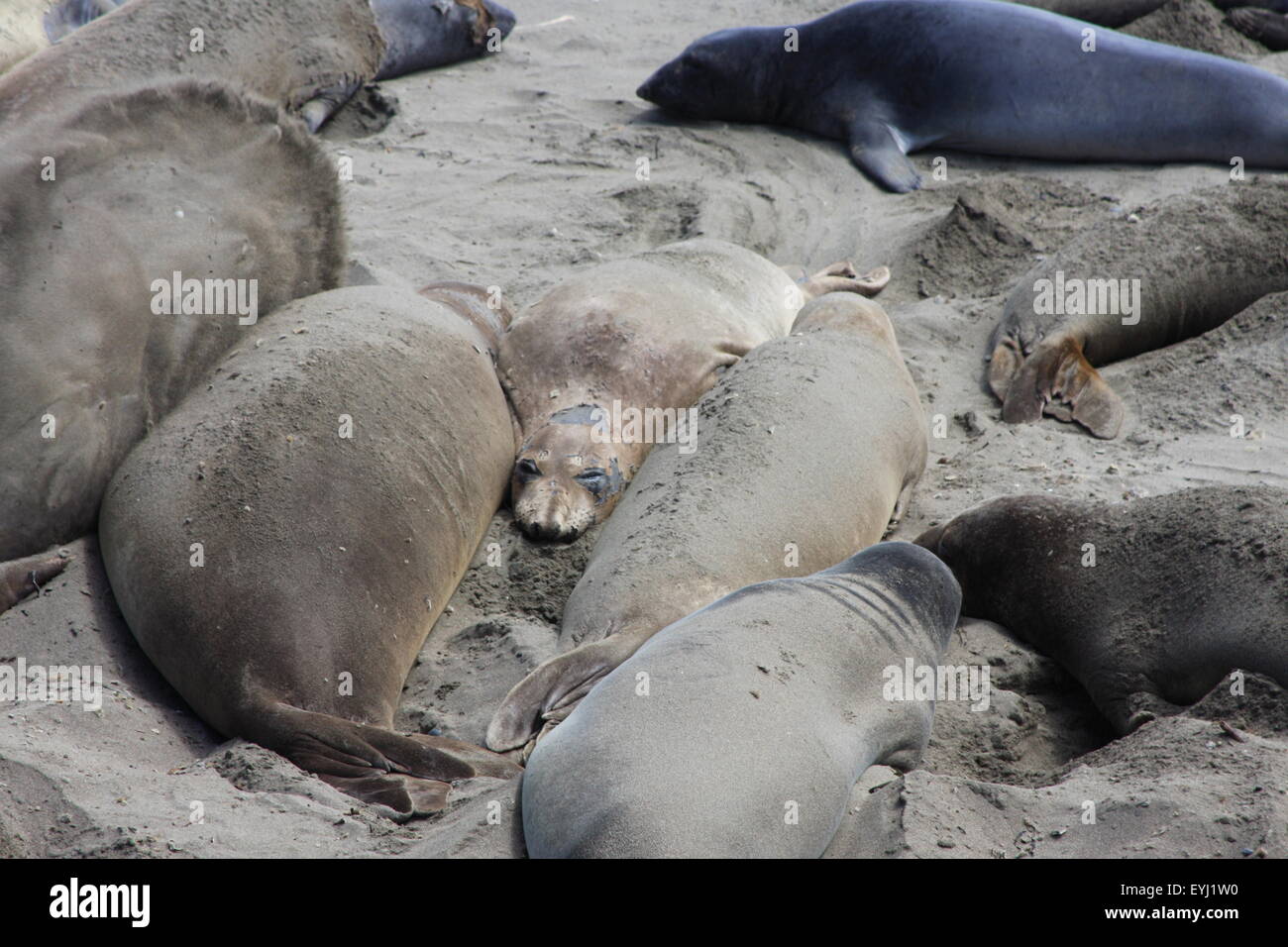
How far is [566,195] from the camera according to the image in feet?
18.7

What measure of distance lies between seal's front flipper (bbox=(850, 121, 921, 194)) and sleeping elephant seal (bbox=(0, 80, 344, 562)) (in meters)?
3.38

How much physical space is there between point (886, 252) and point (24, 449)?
3.71 m

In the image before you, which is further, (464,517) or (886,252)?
(886,252)

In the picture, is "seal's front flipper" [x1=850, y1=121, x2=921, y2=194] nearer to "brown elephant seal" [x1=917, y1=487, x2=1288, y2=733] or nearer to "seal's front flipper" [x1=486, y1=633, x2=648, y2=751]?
"brown elephant seal" [x1=917, y1=487, x2=1288, y2=733]

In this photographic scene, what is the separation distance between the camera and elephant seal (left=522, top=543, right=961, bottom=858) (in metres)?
1.98

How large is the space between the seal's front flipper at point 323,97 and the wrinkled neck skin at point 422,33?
2.89 ft

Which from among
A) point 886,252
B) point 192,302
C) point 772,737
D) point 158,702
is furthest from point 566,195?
point 772,737

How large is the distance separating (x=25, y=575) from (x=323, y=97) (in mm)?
3724

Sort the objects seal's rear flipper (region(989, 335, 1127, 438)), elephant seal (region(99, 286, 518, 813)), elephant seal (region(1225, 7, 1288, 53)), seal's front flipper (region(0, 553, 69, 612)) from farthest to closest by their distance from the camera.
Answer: elephant seal (region(1225, 7, 1288, 53))
seal's rear flipper (region(989, 335, 1127, 438))
seal's front flipper (region(0, 553, 69, 612))
elephant seal (region(99, 286, 518, 813))

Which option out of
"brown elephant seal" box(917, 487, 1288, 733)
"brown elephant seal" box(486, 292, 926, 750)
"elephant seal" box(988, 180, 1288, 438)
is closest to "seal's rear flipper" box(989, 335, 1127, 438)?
"elephant seal" box(988, 180, 1288, 438)

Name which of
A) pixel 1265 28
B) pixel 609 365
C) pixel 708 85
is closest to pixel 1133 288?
pixel 609 365

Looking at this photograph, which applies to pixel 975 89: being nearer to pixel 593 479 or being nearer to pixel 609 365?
pixel 609 365

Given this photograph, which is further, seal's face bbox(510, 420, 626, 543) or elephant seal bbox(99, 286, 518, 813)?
seal's face bbox(510, 420, 626, 543)
